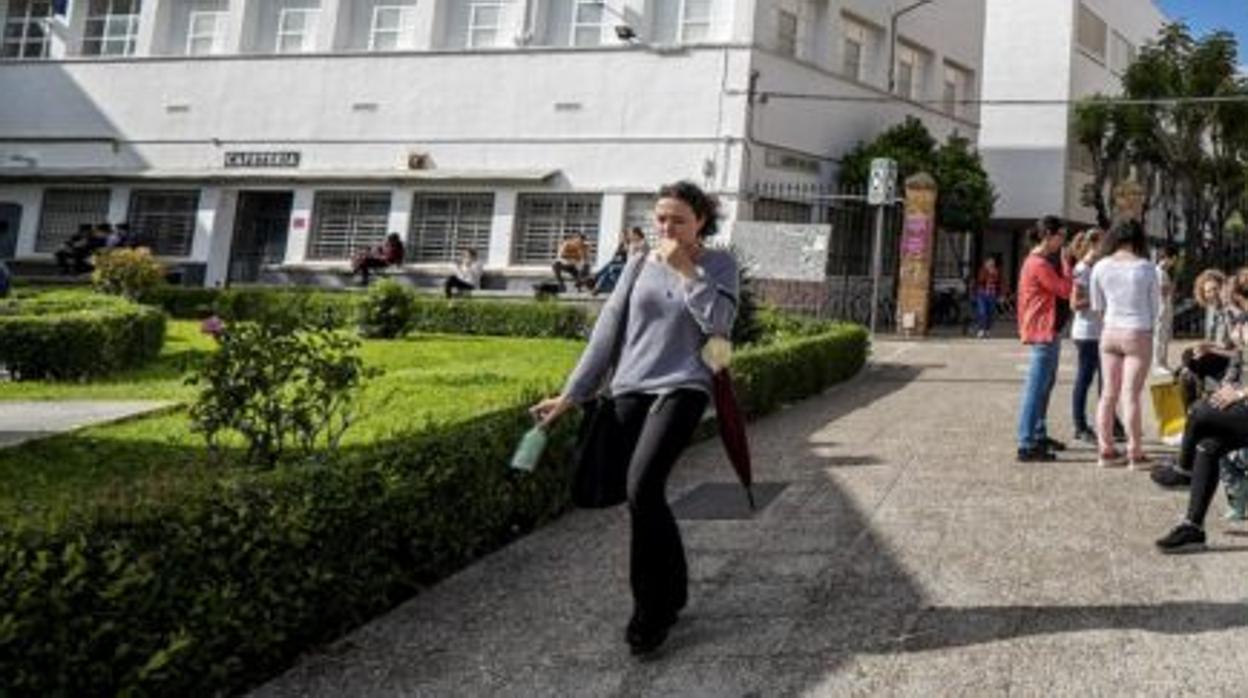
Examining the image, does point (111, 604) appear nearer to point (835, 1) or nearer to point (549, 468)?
point (549, 468)

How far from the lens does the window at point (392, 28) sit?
28.9m

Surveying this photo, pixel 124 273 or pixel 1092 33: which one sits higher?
pixel 1092 33

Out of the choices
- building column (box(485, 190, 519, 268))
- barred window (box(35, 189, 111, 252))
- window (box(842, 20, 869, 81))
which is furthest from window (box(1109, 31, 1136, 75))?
barred window (box(35, 189, 111, 252))

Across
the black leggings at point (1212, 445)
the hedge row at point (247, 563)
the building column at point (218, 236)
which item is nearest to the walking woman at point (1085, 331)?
the black leggings at point (1212, 445)

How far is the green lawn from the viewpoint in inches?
310

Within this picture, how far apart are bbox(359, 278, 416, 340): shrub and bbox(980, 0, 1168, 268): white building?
945 inches

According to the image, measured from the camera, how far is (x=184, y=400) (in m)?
12.3

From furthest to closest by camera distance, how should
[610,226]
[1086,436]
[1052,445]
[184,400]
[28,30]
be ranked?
[28,30]
[610,226]
[184,400]
[1086,436]
[1052,445]

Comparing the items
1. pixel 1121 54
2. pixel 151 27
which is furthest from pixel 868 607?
pixel 1121 54

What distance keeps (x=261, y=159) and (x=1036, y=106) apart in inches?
908

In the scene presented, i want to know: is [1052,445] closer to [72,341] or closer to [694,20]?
[72,341]

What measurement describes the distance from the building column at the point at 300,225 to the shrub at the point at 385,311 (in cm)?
991

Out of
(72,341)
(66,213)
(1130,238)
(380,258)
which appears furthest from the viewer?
(66,213)

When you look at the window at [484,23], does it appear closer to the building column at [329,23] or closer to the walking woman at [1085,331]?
the building column at [329,23]
